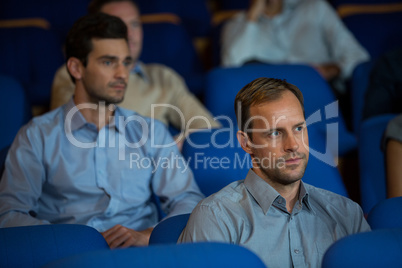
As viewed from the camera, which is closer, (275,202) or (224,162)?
(275,202)

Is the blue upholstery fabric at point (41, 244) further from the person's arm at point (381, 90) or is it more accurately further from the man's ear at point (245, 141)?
the person's arm at point (381, 90)

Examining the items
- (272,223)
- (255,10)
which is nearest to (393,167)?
(272,223)

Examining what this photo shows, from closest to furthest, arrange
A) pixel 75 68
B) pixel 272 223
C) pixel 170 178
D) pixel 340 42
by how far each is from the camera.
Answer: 1. pixel 272 223
2. pixel 170 178
3. pixel 75 68
4. pixel 340 42

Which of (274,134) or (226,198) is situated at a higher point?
(274,134)

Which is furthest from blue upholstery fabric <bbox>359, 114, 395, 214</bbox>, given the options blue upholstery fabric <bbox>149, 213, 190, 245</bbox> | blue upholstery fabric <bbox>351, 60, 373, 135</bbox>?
blue upholstery fabric <bbox>149, 213, 190, 245</bbox>

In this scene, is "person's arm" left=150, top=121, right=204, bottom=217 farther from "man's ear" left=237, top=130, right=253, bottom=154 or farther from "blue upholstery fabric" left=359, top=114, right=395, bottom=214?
"blue upholstery fabric" left=359, top=114, right=395, bottom=214

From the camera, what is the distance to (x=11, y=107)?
1.68 m

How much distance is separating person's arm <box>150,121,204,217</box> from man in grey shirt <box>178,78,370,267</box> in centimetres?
29

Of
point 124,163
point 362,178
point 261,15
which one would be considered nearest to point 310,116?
point 362,178

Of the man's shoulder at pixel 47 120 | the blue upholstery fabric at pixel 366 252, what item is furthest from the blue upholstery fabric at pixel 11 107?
the blue upholstery fabric at pixel 366 252

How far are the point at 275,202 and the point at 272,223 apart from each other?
0.12 ft

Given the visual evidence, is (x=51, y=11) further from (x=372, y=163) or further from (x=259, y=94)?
(x=259, y=94)

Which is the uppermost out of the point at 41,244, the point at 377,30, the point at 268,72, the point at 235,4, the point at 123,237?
the point at 235,4

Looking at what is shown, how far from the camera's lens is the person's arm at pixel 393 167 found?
1387 mm
